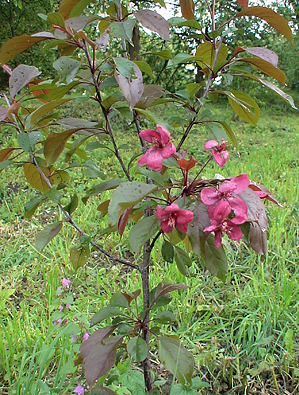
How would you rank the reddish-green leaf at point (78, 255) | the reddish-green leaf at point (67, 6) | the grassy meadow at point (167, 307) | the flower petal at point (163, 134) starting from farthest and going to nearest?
the grassy meadow at point (167, 307)
the reddish-green leaf at point (78, 255)
the reddish-green leaf at point (67, 6)
the flower petal at point (163, 134)

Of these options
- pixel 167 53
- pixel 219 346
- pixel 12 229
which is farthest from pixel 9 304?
pixel 167 53

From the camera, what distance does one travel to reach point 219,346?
1.45 m

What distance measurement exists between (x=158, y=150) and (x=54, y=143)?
274 millimetres

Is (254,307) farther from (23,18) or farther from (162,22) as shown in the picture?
(23,18)

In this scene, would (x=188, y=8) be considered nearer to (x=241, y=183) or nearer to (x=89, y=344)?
(x=241, y=183)

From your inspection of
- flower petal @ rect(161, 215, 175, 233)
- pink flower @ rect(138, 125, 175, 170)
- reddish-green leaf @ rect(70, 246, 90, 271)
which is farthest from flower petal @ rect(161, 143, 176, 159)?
reddish-green leaf @ rect(70, 246, 90, 271)

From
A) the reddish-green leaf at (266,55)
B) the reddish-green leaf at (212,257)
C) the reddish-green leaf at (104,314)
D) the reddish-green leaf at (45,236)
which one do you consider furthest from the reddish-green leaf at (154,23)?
the reddish-green leaf at (104,314)

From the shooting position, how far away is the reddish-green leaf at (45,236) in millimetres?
855

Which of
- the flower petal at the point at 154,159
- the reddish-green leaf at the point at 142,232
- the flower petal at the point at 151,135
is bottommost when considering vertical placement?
the reddish-green leaf at the point at 142,232

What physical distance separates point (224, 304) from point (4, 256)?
139 cm

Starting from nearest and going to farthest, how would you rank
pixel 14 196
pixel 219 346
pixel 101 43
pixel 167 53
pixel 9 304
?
pixel 101 43 → pixel 167 53 → pixel 219 346 → pixel 9 304 → pixel 14 196

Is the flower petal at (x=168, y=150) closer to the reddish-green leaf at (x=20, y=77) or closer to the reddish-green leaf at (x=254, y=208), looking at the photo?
the reddish-green leaf at (x=254, y=208)

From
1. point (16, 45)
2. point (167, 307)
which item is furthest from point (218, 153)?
point (167, 307)

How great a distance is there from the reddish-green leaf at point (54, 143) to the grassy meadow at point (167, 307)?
482 mm
